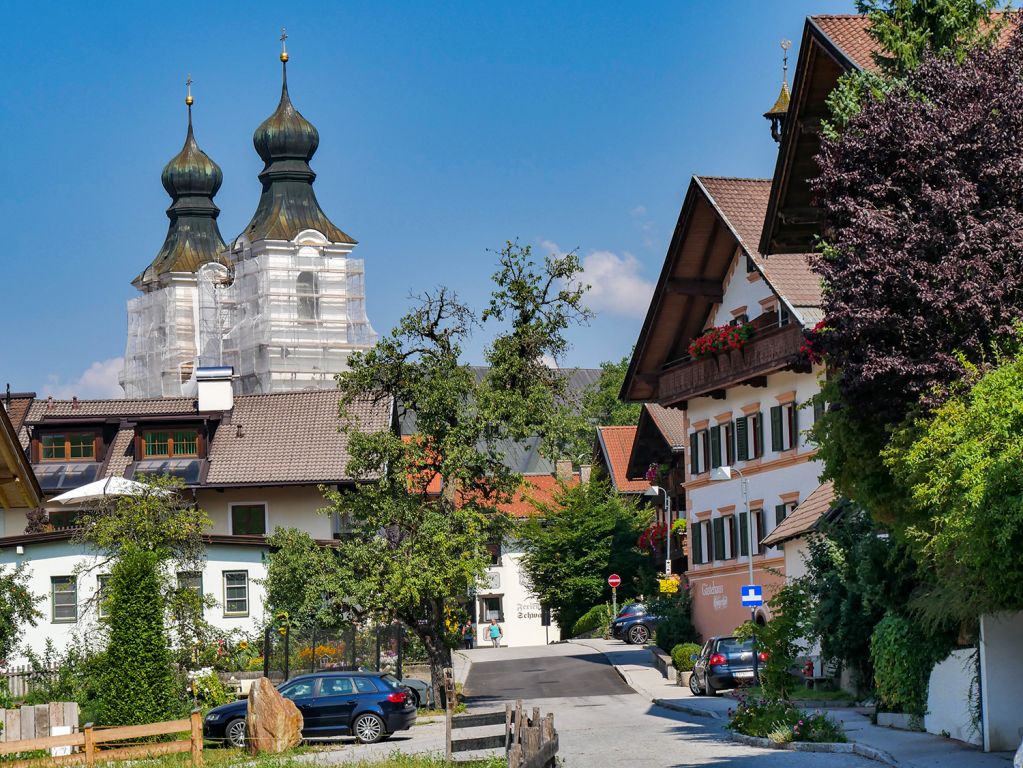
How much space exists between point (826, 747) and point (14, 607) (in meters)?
23.5

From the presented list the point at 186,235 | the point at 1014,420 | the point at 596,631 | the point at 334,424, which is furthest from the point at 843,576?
the point at 186,235

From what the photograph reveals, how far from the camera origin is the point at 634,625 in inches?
2630

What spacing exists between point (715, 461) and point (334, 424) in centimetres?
1577

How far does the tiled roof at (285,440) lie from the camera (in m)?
59.8

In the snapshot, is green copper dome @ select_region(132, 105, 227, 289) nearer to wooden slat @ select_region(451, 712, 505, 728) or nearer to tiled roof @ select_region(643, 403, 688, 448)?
tiled roof @ select_region(643, 403, 688, 448)

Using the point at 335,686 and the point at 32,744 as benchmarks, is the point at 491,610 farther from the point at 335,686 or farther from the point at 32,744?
the point at 32,744

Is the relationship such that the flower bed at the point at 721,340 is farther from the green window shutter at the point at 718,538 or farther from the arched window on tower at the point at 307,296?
the arched window on tower at the point at 307,296

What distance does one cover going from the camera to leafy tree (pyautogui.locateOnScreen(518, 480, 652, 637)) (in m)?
76.9

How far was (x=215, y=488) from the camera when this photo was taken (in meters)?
60.0

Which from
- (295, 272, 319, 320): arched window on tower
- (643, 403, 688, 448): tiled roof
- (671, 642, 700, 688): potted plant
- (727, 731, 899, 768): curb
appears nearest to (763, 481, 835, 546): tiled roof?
(671, 642, 700, 688): potted plant

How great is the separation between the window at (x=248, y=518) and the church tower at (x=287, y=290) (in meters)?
53.5

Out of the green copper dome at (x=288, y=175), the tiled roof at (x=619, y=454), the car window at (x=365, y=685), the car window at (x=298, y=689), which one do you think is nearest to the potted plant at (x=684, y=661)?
the car window at (x=365, y=685)

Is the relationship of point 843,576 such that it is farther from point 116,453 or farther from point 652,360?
point 116,453

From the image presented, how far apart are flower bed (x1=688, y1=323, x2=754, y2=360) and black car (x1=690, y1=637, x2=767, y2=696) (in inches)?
447
